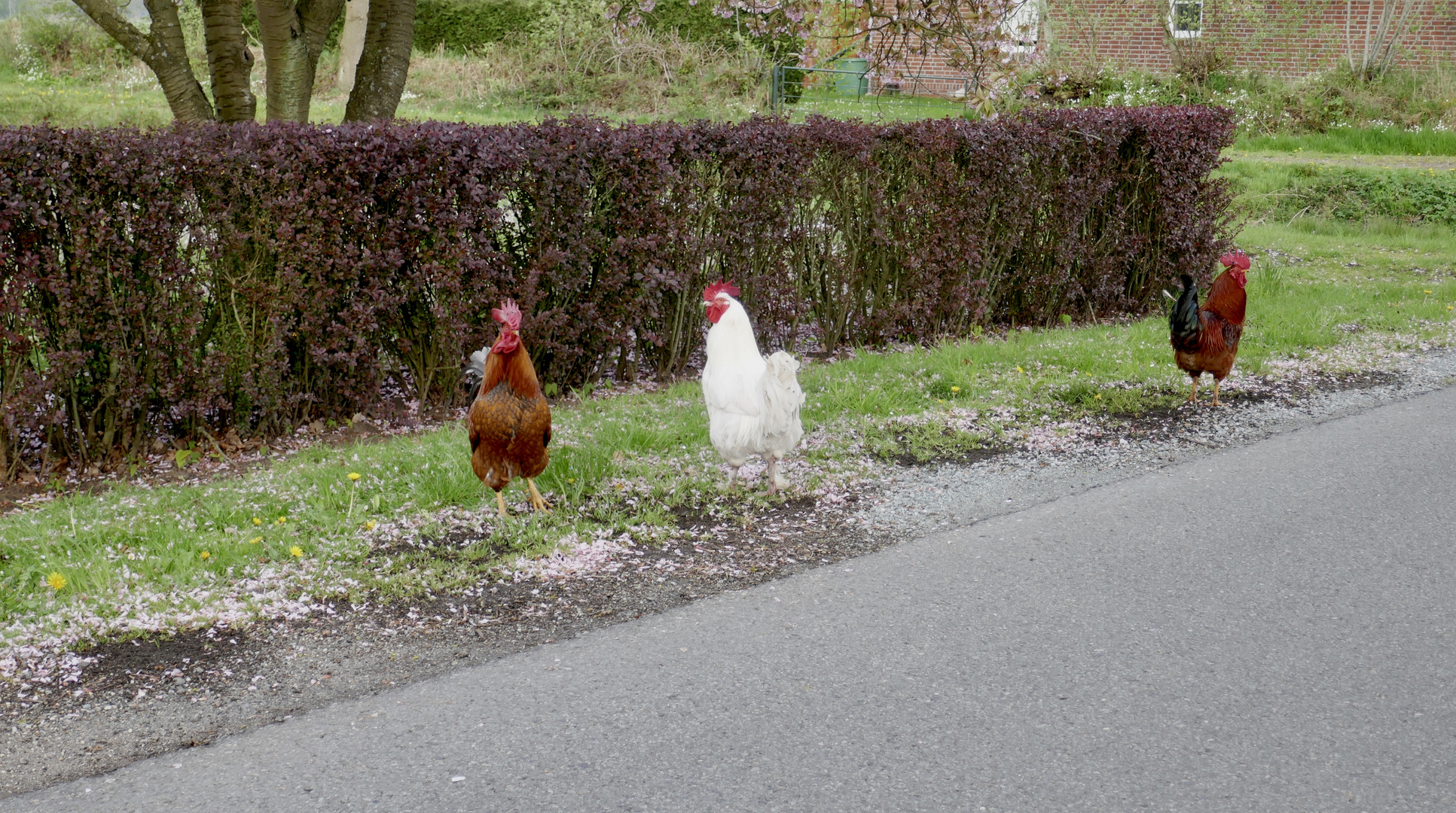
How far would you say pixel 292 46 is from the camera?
338 inches

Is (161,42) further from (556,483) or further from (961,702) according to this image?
(961,702)

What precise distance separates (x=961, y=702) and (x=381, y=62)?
726 cm

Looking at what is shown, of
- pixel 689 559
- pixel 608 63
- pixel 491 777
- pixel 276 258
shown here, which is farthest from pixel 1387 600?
pixel 608 63

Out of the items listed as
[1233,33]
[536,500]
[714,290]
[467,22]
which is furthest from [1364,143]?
[536,500]

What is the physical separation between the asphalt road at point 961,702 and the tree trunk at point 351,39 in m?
21.5

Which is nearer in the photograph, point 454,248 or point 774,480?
point 774,480

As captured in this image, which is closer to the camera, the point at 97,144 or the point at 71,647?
the point at 71,647

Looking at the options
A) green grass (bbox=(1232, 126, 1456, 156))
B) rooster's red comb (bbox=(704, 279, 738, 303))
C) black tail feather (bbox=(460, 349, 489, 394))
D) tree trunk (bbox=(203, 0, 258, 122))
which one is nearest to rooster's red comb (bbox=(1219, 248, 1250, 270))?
rooster's red comb (bbox=(704, 279, 738, 303))

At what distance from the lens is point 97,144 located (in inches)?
227

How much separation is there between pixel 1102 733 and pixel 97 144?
5481mm

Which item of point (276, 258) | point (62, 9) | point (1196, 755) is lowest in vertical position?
point (1196, 755)

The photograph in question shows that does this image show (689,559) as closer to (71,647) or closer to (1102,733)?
(1102,733)

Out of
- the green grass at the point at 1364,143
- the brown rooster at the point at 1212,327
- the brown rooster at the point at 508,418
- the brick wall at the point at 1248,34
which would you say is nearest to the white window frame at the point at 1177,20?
the brick wall at the point at 1248,34

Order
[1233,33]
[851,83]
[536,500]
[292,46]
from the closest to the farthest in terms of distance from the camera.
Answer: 1. [536,500]
2. [292,46]
3. [1233,33]
4. [851,83]
